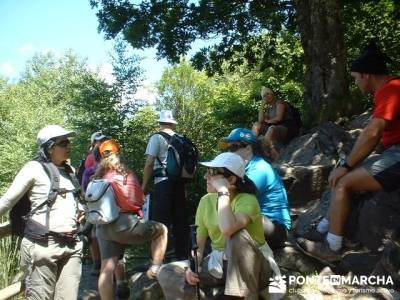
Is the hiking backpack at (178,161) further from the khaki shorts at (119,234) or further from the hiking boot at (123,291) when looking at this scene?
the hiking boot at (123,291)

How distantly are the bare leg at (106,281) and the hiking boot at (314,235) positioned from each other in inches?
76.1

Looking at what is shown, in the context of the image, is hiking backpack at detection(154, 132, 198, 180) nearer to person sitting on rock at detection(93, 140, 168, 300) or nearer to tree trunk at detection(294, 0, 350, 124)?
person sitting on rock at detection(93, 140, 168, 300)

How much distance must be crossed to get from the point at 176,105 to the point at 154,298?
18.4 meters

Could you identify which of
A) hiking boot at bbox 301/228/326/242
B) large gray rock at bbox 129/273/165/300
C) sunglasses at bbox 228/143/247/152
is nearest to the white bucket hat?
sunglasses at bbox 228/143/247/152

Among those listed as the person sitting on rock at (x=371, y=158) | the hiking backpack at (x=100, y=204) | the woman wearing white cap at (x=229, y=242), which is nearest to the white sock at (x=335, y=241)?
the person sitting on rock at (x=371, y=158)

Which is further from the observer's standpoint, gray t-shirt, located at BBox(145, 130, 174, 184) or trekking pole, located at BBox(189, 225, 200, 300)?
gray t-shirt, located at BBox(145, 130, 174, 184)

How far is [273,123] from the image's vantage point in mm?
7996

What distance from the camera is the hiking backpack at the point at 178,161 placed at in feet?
17.9

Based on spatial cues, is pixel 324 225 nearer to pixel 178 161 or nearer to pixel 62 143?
pixel 178 161

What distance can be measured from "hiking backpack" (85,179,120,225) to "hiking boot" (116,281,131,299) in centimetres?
116

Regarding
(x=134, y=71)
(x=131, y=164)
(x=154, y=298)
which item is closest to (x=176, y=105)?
(x=134, y=71)

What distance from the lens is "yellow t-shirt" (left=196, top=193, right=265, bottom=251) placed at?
3402 millimetres

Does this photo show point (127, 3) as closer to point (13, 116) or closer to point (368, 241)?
point (368, 241)

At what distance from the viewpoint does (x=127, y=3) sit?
11.1m
